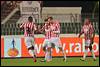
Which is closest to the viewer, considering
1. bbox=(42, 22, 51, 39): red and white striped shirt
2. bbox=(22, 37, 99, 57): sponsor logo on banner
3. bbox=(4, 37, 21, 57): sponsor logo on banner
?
bbox=(42, 22, 51, 39): red and white striped shirt

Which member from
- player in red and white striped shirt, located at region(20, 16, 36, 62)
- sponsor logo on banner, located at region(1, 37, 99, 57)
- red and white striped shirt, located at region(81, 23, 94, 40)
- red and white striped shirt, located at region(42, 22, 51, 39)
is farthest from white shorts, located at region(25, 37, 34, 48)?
sponsor logo on banner, located at region(1, 37, 99, 57)

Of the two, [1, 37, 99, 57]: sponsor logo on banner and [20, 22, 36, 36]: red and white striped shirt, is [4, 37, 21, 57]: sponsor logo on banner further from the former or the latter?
[20, 22, 36, 36]: red and white striped shirt

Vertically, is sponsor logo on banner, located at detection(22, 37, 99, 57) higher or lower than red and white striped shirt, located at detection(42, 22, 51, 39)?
lower

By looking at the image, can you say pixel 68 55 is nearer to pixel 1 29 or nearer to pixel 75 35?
pixel 75 35

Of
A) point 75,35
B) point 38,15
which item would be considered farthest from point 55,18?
point 75,35

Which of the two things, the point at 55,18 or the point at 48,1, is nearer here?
the point at 55,18

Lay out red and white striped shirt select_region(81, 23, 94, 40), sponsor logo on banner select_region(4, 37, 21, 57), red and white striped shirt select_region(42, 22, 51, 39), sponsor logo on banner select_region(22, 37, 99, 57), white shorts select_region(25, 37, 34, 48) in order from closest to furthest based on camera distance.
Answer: red and white striped shirt select_region(42, 22, 51, 39)
white shorts select_region(25, 37, 34, 48)
red and white striped shirt select_region(81, 23, 94, 40)
sponsor logo on banner select_region(4, 37, 21, 57)
sponsor logo on banner select_region(22, 37, 99, 57)

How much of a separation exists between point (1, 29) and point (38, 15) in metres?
2.90

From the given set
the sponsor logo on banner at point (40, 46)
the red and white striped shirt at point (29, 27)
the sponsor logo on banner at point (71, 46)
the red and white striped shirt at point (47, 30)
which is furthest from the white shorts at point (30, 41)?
the sponsor logo on banner at point (71, 46)

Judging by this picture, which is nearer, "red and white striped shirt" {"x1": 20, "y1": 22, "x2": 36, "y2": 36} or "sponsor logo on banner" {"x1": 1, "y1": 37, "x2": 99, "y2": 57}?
"red and white striped shirt" {"x1": 20, "y1": 22, "x2": 36, "y2": 36}

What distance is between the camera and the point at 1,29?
2425cm

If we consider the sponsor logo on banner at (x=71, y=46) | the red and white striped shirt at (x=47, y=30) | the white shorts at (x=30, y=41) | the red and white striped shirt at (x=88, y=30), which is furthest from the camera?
the sponsor logo on banner at (x=71, y=46)

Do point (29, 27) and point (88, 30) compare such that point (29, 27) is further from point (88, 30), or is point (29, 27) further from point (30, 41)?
point (88, 30)

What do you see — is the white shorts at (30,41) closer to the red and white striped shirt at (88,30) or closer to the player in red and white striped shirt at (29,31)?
the player in red and white striped shirt at (29,31)
